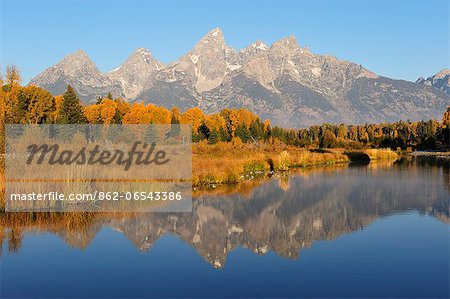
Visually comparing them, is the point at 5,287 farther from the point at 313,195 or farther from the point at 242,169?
the point at 242,169

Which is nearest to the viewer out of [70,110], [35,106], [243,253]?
[243,253]

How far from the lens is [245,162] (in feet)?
164

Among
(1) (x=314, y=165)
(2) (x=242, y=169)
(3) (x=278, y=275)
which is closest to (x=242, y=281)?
(3) (x=278, y=275)

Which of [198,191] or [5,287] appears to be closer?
[5,287]

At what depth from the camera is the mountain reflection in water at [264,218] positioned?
843 inches

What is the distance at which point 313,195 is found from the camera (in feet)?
118

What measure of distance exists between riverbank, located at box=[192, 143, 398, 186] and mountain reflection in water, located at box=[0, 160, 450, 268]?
242 centimetres

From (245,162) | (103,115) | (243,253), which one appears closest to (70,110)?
(103,115)

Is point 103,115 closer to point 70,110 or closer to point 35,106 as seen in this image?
point 35,106

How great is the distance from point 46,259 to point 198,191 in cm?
1803

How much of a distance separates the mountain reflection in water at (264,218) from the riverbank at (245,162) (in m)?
2.42

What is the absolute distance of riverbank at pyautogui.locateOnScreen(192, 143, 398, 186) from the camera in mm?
40312

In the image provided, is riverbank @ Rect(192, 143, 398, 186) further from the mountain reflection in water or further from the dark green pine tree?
the dark green pine tree

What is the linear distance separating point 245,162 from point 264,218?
2287 centimetres
